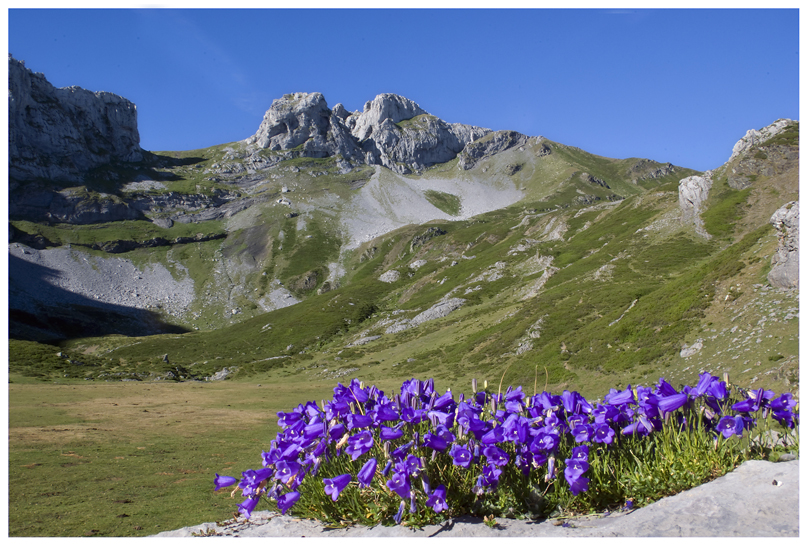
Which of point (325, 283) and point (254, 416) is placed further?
point (325, 283)

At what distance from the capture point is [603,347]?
125ft

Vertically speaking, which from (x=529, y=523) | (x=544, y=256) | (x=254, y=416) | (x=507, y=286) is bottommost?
(x=254, y=416)

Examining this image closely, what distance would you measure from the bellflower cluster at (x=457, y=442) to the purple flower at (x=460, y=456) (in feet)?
0.03

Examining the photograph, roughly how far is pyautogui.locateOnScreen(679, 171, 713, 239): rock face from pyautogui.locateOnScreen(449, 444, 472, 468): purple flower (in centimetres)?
7310

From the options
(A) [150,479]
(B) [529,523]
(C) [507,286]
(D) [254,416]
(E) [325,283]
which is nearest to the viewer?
(B) [529,523]

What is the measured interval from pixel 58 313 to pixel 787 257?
161 metres

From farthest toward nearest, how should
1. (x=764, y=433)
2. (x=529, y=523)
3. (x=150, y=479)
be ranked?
(x=150, y=479)
(x=764, y=433)
(x=529, y=523)

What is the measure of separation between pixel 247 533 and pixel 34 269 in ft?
639

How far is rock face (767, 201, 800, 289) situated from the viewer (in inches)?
1123

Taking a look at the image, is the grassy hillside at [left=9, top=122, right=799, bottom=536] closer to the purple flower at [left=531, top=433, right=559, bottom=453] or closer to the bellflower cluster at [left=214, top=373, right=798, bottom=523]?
the purple flower at [left=531, top=433, right=559, bottom=453]

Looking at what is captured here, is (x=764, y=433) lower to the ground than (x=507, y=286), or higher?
lower

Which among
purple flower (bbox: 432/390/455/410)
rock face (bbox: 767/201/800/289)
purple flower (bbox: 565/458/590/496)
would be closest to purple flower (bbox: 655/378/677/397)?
purple flower (bbox: 565/458/590/496)

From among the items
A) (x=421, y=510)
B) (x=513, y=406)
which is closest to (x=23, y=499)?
(x=421, y=510)

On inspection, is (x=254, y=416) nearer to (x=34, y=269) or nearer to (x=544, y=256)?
(x=544, y=256)
